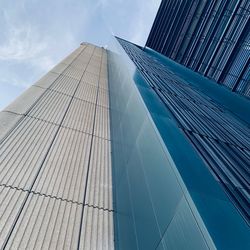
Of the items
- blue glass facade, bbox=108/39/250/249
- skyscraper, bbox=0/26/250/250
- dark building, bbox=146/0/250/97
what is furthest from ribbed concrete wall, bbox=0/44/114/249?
dark building, bbox=146/0/250/97

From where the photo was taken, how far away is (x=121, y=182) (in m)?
3.85

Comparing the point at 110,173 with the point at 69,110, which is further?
the point at 69,110

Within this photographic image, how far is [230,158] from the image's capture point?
143 inches

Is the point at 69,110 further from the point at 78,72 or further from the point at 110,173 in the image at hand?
the point at 78,72

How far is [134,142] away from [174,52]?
66.2ft

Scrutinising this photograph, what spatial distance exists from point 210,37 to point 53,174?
15.6m

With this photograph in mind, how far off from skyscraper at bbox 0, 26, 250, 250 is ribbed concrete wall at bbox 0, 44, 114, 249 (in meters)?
0.01

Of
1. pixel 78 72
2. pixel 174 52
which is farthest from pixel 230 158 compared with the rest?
pixel 174 52

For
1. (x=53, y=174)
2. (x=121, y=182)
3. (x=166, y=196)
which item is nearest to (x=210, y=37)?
(x=121, y=182)

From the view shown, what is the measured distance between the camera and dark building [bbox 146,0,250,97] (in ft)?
44.7

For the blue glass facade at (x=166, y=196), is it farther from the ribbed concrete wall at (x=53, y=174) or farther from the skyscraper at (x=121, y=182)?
the ribbed concrete wall at (x=53, y=174)

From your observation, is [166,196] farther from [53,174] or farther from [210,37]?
[210,37]

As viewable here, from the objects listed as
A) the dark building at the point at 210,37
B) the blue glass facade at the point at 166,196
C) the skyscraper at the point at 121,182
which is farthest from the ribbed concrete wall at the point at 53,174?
the dark building at the point at 210,37

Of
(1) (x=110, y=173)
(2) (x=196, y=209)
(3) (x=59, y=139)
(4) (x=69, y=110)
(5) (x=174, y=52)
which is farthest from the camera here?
(5) (x=174, y=52)
